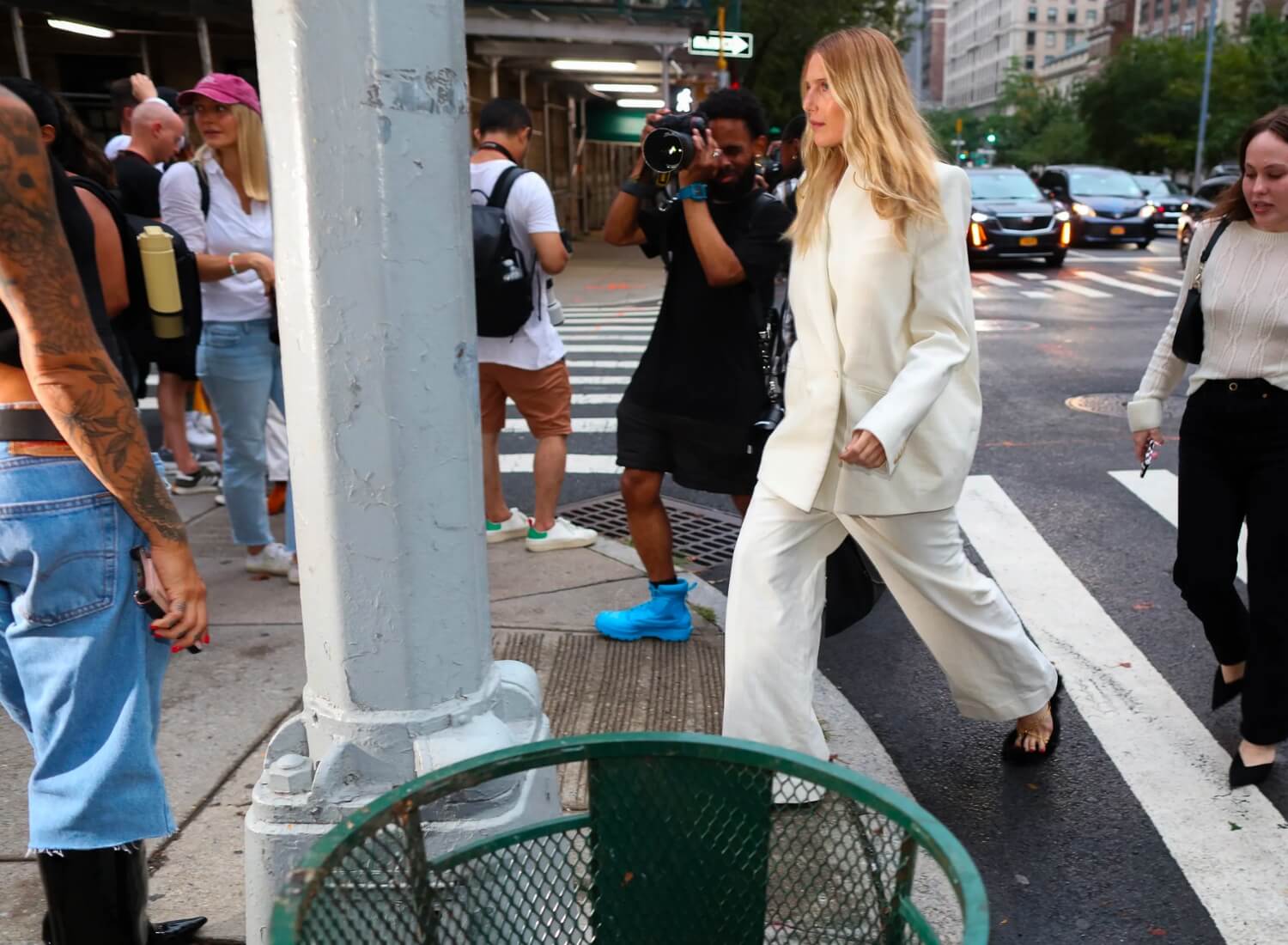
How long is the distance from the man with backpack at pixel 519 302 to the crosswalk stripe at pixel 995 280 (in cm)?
1475

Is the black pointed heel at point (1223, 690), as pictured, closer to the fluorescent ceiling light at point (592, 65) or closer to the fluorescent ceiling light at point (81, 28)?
the fluorescent ceiling light at point (81, 28)

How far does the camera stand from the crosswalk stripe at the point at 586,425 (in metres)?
8.77

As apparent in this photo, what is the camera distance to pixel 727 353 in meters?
4.25

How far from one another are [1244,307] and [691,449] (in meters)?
1.78

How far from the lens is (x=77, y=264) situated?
91.0 inches

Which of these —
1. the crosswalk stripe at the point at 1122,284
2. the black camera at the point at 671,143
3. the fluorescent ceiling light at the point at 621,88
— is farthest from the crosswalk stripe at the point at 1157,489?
the fluorescent ceiling light at the point at 621,88

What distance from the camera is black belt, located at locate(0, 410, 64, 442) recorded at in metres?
2.25

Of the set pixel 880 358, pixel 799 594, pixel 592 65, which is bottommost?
pixel 799 594

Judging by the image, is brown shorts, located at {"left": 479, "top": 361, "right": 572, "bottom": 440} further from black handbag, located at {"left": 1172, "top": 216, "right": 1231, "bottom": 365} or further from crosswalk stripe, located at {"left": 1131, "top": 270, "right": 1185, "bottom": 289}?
crosswalk stripe, located at {"left": 1131, "top": 270, "right": 1185, "bottom": 289}

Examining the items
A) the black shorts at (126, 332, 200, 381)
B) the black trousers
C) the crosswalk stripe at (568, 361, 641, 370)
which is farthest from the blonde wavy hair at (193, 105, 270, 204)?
the crosswalk stripe at (568, 361, 641, 370)

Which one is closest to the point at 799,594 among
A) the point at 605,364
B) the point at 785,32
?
the point at 605,364

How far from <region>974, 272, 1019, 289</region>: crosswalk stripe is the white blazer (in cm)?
1664

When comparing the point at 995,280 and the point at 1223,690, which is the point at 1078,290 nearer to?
the point at 995,280

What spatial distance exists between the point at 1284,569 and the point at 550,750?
278 centimetres
